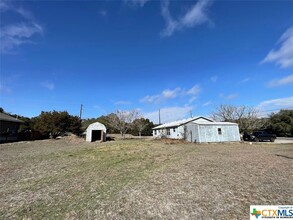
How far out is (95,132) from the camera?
2789 centimetres

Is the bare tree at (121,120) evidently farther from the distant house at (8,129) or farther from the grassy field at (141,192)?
the grassy field at (141,192)

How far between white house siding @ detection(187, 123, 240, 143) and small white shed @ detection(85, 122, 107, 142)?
12.7 meters

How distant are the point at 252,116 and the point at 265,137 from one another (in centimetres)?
1285

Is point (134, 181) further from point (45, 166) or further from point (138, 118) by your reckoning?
point (138, 118)

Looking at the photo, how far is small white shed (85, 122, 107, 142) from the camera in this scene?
26.3 metres

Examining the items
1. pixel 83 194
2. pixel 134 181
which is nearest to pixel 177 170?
pixel 134 181

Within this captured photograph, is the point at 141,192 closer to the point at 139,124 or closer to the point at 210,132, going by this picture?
the point at 210,132

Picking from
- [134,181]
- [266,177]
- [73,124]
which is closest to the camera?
[134,181]

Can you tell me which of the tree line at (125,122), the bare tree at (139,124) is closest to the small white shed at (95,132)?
the tree line at (125,122)

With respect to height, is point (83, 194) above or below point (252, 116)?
below

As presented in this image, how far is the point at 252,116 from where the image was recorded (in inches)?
1491

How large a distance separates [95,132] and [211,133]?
17108mm

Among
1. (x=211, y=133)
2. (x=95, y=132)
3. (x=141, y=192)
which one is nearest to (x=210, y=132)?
(x=211, y=133)

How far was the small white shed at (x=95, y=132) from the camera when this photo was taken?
26328 mm
